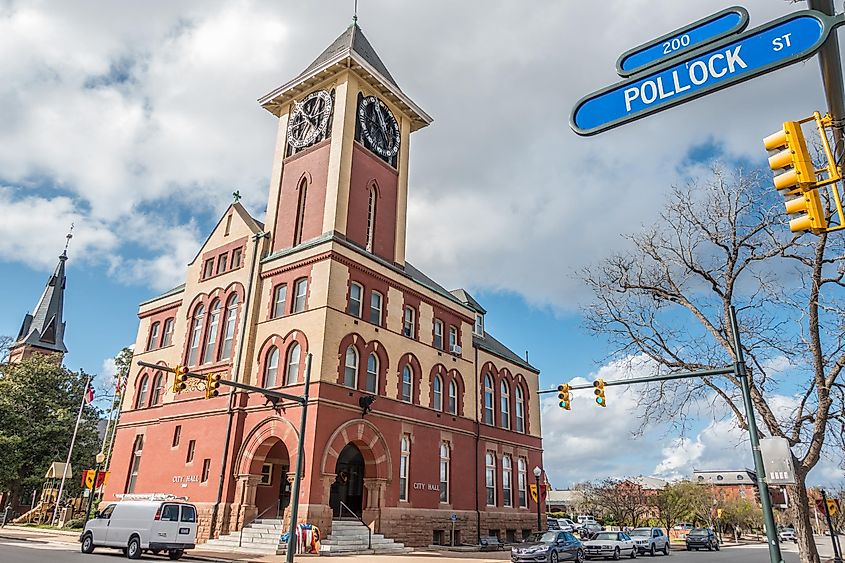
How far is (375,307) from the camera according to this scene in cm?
3191

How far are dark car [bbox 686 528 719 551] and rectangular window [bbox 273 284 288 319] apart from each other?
35.9 meters

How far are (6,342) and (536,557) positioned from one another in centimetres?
5698

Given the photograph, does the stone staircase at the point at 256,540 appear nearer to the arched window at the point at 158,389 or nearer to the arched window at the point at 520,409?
the arched window at the point at 158,389

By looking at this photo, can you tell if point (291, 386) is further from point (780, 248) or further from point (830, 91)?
point (830, 91)

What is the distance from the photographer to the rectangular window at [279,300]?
30.9m

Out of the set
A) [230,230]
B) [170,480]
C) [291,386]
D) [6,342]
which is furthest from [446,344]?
[6,342]

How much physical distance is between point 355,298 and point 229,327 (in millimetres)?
7563

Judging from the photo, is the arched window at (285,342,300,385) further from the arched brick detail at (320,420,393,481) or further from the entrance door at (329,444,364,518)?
the entrance door at (329,444,364,518)

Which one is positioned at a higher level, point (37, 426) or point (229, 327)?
point (229, 327)

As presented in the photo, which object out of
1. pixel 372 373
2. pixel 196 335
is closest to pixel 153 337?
pixel 196 335

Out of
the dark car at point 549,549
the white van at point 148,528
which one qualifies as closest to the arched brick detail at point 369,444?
the white van at point 148,528

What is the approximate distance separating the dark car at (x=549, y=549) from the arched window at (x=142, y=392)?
79.4 ft

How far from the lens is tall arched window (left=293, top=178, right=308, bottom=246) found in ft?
109

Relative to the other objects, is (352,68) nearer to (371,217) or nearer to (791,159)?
(371,217)
